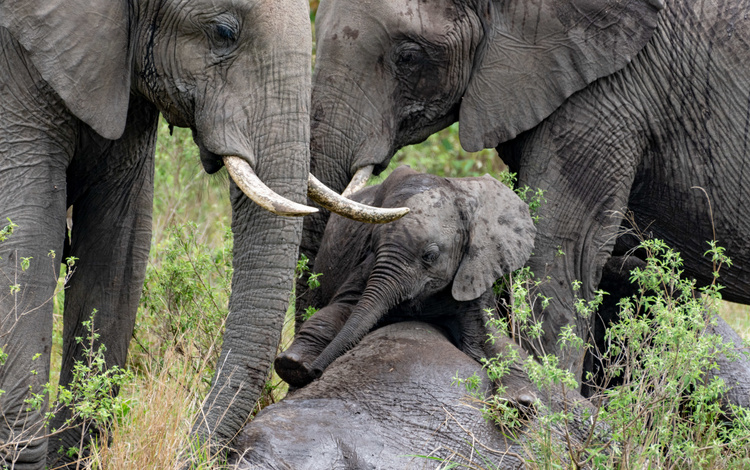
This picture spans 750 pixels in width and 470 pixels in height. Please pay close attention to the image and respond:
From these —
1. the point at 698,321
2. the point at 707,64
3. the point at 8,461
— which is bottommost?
the point at 8,461

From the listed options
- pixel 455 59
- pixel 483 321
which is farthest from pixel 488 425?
pixel 455 59

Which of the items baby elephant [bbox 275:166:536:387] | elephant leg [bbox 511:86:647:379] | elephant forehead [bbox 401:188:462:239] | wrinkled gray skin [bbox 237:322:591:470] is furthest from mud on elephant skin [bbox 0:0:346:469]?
elephant leg [bbox 511:86:647:379]

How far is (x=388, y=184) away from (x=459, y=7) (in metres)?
0.80

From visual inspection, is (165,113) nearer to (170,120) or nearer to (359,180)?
(170,120)

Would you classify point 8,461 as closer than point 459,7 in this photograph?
Yes

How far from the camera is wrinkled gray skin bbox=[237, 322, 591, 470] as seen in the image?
3.90 meters

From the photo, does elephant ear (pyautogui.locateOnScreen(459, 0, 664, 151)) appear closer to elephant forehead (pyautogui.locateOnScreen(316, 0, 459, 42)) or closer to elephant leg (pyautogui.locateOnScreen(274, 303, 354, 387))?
elephant forehead (pyautogui.locateOnScreen(316, 0, 459, 42))

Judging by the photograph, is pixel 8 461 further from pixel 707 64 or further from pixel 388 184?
pixel 707 64

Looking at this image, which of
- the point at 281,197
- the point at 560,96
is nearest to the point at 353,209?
the point at 281,197

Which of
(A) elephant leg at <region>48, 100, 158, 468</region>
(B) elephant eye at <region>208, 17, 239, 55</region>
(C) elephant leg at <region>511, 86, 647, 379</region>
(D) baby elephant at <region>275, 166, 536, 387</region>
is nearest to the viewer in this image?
(B) elephant eye at <region>208, 17, 239, 55</region>

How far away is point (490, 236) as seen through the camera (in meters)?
4.62

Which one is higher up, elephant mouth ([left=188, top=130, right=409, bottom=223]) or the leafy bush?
elephant mouth ([left=188, top=130, right=409, bottom=223])

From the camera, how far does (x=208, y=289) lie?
213 inches

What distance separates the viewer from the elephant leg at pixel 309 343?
14.1 feet
